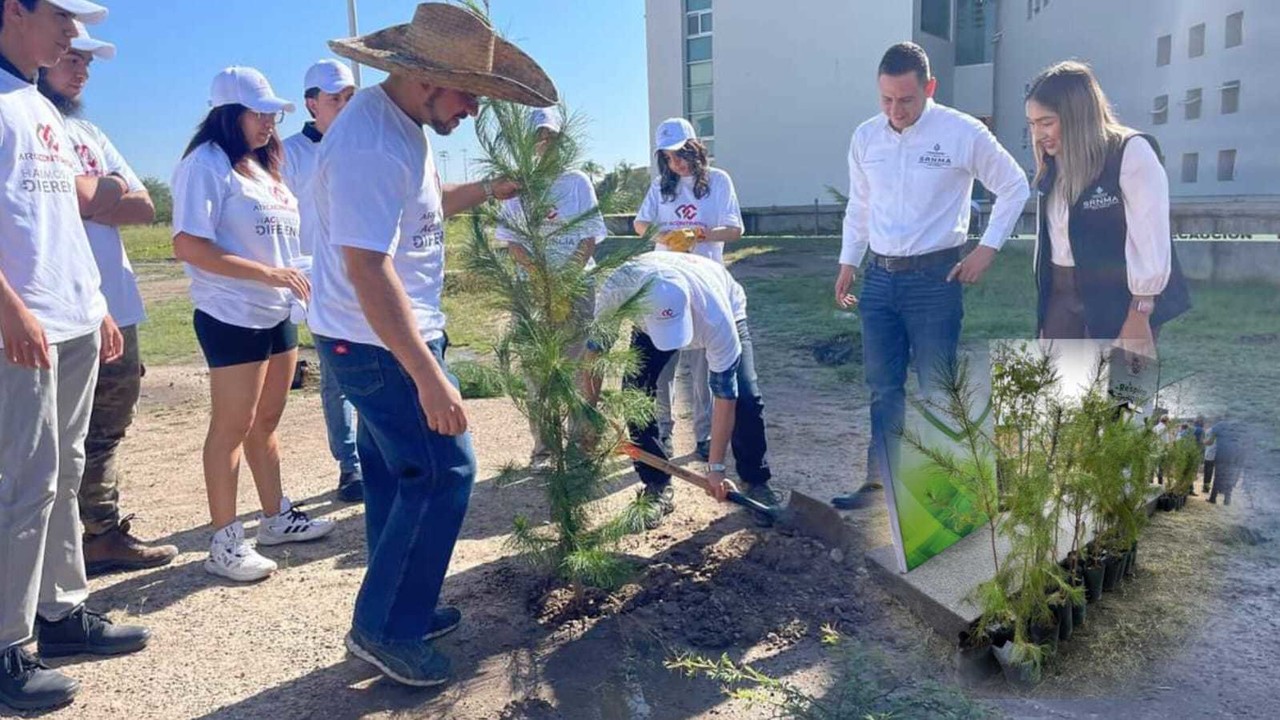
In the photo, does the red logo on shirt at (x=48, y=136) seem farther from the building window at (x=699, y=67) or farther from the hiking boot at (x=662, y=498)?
the building window at (x=699, y=67)

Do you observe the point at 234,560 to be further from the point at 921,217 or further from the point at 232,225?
the point at 921,217

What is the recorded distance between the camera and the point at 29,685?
2.59 m

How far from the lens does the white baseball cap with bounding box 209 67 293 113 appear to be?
11.0 feet

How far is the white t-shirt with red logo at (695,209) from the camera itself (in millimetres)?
5156

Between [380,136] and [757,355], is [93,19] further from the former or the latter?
[757,355]

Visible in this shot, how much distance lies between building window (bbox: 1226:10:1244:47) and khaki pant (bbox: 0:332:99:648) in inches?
361

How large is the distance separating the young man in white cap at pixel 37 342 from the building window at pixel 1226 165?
10.2 m

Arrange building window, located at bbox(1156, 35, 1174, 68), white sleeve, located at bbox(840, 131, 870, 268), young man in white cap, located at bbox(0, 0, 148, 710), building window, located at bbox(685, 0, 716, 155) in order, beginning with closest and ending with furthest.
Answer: young man in white cap, located at bbox(0, 0, 148, 710) → white sleeve, located at bbox(840, 131, 870, 268) → building window, located at bbox(1156, 35, 1174, 68) → building window, located at bbox(685, 0, 716, 155)

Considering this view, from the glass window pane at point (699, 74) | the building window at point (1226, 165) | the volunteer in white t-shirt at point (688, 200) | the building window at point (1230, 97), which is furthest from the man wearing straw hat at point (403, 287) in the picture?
the glass window pane at point (699, 74)

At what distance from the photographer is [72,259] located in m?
2.67

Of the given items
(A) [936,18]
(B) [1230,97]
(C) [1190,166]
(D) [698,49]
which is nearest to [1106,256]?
(B) [1230,97]

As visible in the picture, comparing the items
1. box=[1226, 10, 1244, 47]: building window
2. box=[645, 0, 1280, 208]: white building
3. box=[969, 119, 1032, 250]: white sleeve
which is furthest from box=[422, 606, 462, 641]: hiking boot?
box=[645, 0, 1280, 208]: white building

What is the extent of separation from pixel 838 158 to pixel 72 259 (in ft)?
84.6

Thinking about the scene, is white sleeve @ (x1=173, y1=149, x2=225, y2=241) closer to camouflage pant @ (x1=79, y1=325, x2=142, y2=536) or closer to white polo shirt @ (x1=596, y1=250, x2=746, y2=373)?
camouflage pant @ (x1=79, y1=325, x2=142, y2=536)
